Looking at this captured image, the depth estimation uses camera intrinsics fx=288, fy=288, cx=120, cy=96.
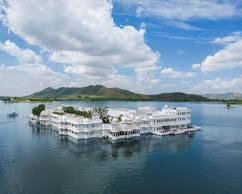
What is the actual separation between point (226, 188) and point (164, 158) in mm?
19827

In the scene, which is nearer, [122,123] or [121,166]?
[121,166]

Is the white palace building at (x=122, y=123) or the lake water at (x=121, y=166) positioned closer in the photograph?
the lake water at (x=121, y=166)

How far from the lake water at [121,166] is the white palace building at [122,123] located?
380 cm

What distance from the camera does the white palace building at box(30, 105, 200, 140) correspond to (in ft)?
279

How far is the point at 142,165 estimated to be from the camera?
5912 centimetres

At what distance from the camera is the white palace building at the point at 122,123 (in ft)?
279

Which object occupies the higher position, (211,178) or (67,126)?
(67,126)

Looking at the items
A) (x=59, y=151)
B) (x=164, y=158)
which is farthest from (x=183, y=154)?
(x=59, y=151)

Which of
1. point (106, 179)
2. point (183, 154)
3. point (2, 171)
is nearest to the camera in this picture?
point (106, 179)

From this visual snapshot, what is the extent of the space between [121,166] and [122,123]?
30869 millimetres

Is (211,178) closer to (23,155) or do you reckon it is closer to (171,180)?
(171,180)

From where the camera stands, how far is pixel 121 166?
57.8m

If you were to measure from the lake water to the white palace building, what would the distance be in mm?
3798

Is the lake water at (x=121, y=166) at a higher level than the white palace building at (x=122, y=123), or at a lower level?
lower
